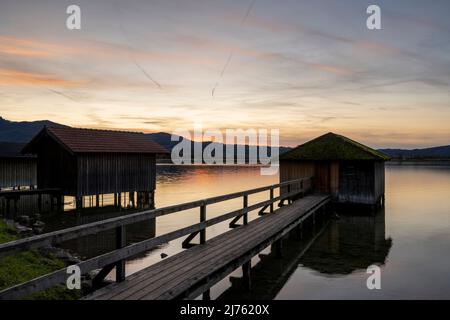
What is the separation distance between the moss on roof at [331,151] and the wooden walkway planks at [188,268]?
45.6 ft

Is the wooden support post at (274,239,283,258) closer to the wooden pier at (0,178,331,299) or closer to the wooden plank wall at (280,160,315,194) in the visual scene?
the wooden pier at (0,178,331,299)

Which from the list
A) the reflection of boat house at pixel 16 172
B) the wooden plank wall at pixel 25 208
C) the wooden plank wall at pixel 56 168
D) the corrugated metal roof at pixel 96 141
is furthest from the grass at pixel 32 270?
the reflection of boat house at pixel 16 172

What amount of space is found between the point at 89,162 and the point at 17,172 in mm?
14406


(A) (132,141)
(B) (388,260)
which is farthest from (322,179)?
(A) (132,141)

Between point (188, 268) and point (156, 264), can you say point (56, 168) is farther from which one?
point (188, 268)

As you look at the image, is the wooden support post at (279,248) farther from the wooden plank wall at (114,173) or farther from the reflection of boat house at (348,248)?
the wooden plank wall at (114,173)

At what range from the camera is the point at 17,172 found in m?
37.5

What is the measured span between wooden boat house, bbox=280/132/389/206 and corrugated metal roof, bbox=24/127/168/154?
11.5 m

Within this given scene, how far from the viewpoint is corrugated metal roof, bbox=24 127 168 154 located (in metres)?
27.1

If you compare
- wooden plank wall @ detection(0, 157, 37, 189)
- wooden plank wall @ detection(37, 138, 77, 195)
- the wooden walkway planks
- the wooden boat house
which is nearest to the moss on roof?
the wooden boat house

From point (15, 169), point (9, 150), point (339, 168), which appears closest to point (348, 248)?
point (339, 168)

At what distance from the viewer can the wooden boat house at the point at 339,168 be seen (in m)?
25.4

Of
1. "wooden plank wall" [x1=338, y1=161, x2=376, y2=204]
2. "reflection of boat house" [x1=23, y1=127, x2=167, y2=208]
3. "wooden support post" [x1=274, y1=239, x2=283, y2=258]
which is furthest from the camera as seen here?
"reflection of boat house" [x1=23, y1=127, x2=167, y2=208]
